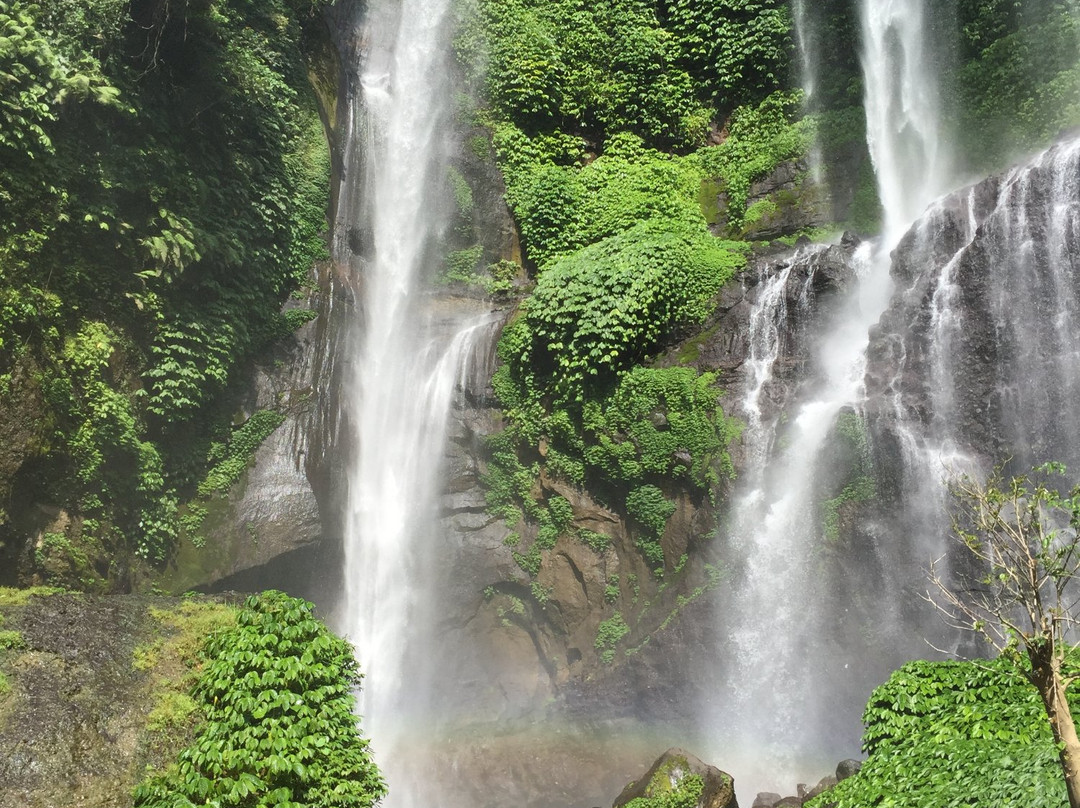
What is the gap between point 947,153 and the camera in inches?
672

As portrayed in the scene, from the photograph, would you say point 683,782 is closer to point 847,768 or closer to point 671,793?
point 671,793

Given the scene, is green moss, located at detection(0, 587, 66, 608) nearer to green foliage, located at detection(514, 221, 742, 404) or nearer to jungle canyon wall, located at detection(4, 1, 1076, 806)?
jungle canyon wall, located at detection(4, 1, 1076, 806)

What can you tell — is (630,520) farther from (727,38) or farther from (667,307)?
(727,38)

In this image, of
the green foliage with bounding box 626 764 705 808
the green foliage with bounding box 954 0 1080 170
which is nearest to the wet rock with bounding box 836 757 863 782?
the green foliage with bounding box 626 764 705 808

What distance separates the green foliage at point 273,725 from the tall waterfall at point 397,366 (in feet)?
17.6

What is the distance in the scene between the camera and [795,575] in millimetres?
12180

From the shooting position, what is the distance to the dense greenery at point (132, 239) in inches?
411

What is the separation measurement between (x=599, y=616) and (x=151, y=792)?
845 centimetres

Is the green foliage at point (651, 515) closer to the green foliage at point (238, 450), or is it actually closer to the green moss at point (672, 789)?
the green moss at point (672, 789)

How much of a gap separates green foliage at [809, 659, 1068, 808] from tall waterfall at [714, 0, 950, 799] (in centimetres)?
424

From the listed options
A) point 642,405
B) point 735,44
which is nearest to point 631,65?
point 735,44

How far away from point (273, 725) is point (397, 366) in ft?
32.5

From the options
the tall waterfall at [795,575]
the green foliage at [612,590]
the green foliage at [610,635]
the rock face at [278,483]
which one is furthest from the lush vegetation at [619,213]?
the rock face at [278,483]

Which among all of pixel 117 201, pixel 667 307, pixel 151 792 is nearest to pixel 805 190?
pixel 667 307
